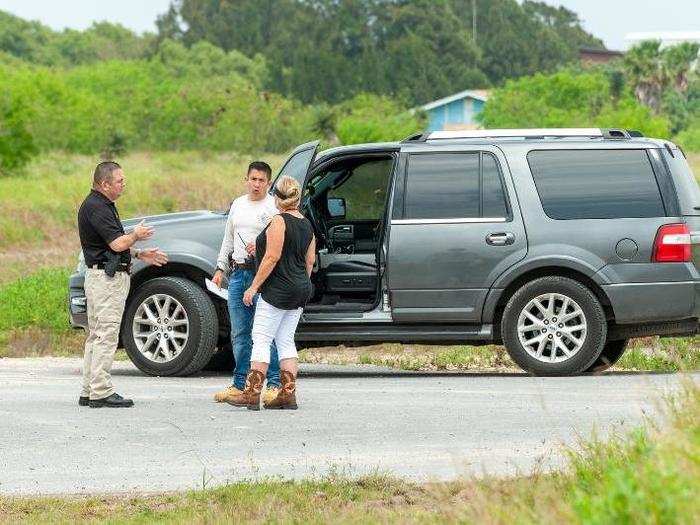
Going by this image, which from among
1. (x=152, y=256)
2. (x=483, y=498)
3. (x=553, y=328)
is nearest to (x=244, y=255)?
(x=152, y=256)

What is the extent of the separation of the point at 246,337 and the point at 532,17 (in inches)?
5668

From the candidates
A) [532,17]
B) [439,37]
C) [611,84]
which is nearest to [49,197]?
[611,84]

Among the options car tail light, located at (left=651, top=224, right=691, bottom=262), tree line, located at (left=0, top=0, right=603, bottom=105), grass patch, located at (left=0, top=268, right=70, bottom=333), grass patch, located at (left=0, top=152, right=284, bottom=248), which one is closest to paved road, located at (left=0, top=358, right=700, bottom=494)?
car tail light, located at (left=651, top=224, right=691, bottom=262)

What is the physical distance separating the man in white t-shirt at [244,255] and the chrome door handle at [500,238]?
2.11 meters

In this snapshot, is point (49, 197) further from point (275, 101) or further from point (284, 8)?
point (284, 8)

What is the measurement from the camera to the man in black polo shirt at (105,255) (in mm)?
11266

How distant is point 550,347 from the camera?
13.2 metres

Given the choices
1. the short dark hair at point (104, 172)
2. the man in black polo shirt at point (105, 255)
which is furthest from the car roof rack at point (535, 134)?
the short dark hair at point (104, 172)

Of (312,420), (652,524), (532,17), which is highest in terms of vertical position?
(532,17)

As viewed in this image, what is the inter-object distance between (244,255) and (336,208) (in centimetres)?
236

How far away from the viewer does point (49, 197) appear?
1671 inches

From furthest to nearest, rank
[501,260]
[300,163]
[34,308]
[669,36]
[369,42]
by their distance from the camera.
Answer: [669,36] < [369,42] < [34,308] < [300,163] < [501,260]

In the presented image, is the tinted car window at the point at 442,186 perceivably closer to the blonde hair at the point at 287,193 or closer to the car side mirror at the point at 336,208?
the car side mirror at the point at 336,208

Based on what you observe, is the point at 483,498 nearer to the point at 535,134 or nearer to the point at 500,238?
the point at 500,238
